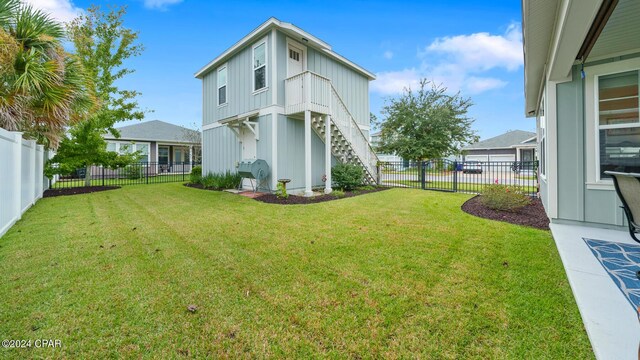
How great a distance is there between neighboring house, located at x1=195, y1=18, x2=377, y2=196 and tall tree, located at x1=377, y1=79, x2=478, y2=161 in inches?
268

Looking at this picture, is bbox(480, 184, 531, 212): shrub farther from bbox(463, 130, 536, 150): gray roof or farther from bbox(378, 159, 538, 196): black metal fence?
bbox(463, 130, 536, 150): gray roof

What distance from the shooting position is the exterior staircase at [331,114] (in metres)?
9.26

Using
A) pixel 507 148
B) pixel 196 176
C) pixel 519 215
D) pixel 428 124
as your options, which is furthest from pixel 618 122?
pixel 507 148

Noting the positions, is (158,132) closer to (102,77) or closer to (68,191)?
(102,77)

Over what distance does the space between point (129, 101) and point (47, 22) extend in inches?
266

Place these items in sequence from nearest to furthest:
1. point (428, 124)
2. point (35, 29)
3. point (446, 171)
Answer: point (35, 29)
point (446, 171)
point (428, 124)

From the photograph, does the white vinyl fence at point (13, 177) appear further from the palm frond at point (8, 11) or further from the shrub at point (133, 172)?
the shrub at point (133, 172)

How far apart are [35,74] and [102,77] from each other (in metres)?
7.72

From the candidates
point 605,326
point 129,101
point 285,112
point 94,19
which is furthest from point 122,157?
point 605,326

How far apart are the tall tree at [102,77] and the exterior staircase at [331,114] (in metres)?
8.39

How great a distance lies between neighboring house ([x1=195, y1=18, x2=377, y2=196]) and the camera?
376 inches

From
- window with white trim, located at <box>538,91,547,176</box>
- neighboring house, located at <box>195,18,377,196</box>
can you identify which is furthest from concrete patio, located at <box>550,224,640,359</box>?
neighboring house, located at <box>195,18,377,196</box>

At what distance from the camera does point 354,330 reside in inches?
84.3

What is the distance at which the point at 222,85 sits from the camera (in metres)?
12.6
